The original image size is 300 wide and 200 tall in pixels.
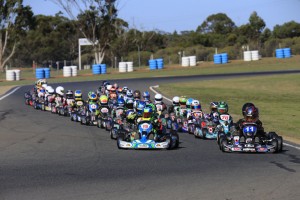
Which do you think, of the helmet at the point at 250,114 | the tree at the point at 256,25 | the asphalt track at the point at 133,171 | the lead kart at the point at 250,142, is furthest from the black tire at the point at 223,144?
the tree at the point at 256,25

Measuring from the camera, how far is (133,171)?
9938 mm

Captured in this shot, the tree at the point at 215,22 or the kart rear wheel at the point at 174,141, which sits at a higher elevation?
the tree at the point at 215,22

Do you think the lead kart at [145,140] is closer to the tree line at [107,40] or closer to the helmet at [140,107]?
the helmet at [140,107]

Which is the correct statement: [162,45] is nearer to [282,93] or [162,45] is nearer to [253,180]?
[282,93]

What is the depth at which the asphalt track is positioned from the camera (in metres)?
8.17

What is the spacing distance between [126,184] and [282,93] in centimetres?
2201

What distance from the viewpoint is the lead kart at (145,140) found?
505 inches

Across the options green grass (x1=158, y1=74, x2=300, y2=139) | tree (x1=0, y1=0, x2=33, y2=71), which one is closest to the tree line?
tree (x1=0, y1=0, x2=33, y2=71)

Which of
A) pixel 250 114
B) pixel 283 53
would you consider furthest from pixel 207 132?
pixel 283 53

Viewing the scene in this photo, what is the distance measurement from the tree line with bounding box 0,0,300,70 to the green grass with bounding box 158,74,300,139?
29277 mm

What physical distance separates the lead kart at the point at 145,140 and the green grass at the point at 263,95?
3.77m

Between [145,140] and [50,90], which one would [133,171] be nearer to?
[145,140]

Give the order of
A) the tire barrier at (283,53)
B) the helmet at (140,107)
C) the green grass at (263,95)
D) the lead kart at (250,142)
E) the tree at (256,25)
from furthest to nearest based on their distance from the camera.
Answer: the tree at (256,25) < the tire barrier at (283,53) < the green grass at (263,95) < the helmet at (140,107) < the lead kart at (250,142)

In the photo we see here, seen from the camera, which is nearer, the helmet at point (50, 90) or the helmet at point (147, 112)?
the helmet at point (147, 112)
